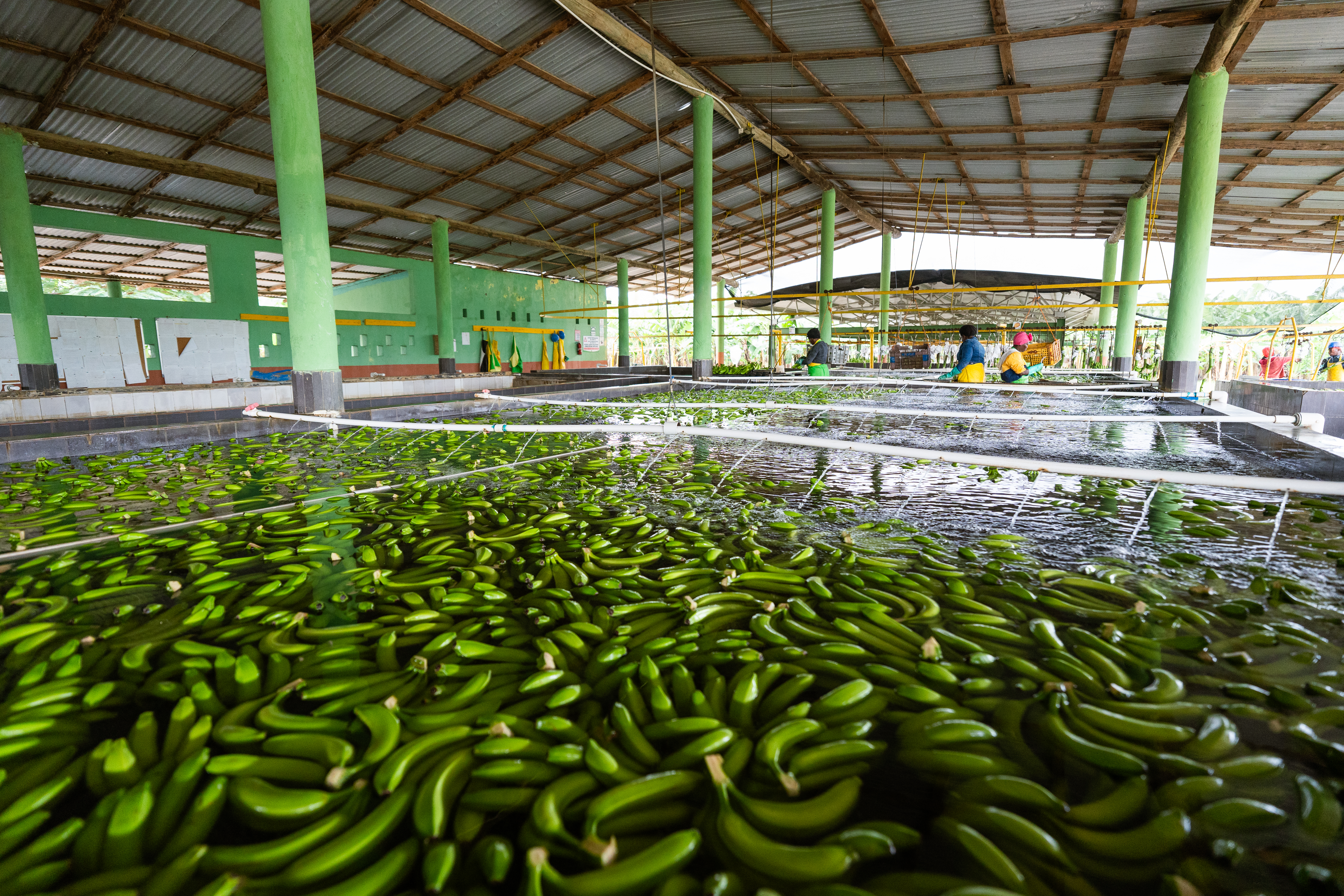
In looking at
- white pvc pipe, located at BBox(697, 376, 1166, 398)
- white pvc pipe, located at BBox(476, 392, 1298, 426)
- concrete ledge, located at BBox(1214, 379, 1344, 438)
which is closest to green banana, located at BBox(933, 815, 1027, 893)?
white pvc pipe, located at BBox(476, 392, 1298, 426)

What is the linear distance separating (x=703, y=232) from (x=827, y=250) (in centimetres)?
564

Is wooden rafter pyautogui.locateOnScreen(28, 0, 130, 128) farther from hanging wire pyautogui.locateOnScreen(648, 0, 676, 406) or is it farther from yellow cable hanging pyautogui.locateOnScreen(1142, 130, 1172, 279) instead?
yellow cable hanging pyautogui.locateOnScreen(1142, 130, 1172, 279)

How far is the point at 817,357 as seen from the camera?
11039mm

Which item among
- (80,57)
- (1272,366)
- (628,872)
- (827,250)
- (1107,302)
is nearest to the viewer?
(628,872)

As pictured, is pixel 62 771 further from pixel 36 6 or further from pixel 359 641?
pixel 36 6

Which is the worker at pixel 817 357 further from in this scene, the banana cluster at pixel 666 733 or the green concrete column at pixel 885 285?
the banana cluster at pixel 666 733

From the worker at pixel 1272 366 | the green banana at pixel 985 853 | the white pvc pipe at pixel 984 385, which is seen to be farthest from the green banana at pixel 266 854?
the worker at pixel 1272 366

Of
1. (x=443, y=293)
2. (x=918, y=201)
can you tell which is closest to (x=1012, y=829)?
(x=918, y=201)

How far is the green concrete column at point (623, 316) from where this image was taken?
58.3ft

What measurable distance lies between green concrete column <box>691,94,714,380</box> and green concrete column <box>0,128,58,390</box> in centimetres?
982

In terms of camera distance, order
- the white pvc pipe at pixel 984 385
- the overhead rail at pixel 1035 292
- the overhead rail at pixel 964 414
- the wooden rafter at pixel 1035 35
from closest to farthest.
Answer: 1. the overhead rail at pixel 964 414
2. the white pvc pipe at pixel 984 385
3. the wooden rafter at pixel 1035 35
4. the overhead rail at pixel 1035 292

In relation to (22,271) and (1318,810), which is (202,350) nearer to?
(22,271)

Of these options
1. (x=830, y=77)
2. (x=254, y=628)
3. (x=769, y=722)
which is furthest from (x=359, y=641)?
(x=830, y=77)

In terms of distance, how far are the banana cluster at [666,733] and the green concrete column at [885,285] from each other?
1656 centimetres
